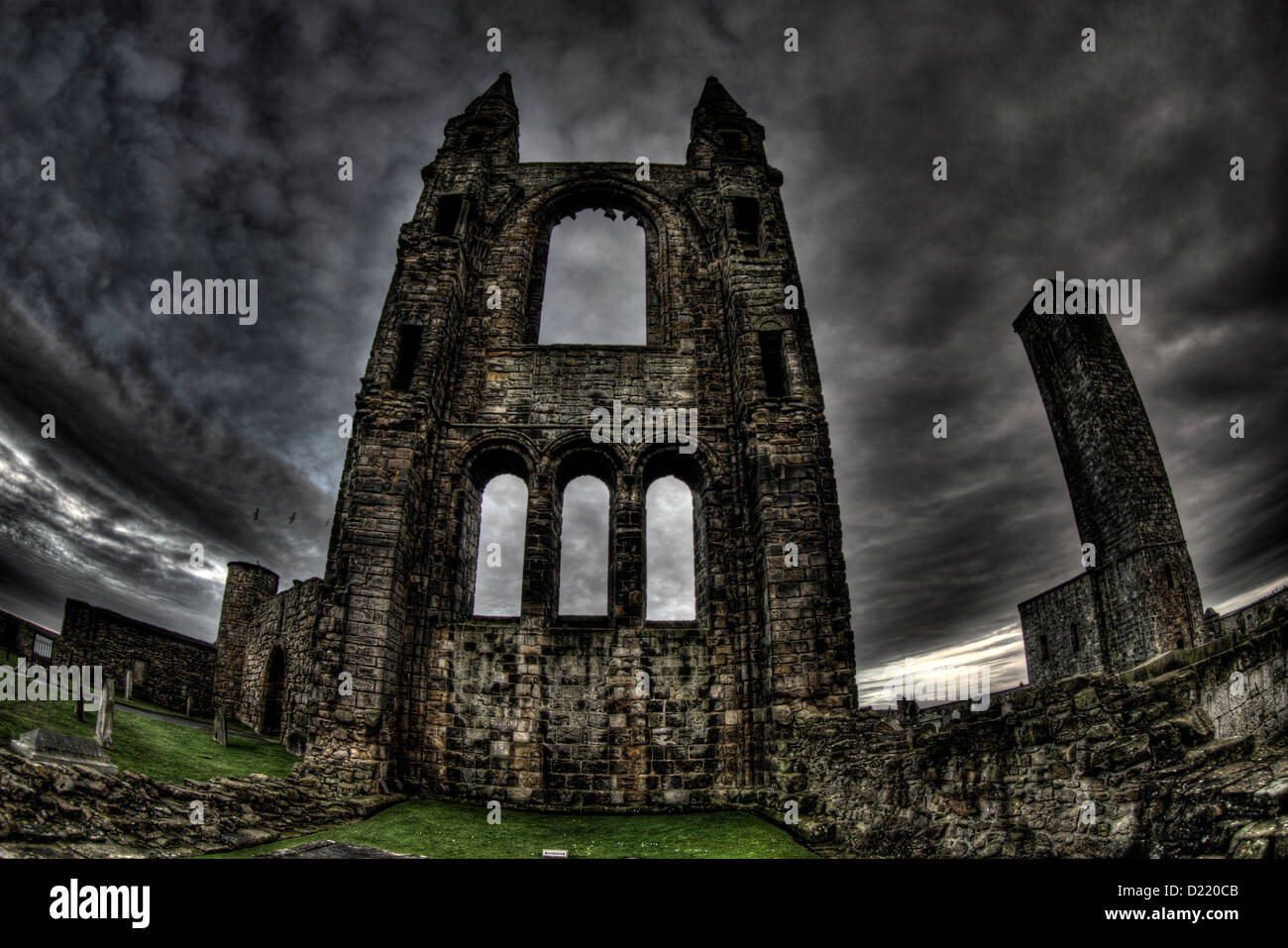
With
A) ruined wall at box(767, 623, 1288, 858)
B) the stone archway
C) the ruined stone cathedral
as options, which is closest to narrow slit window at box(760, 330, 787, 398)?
the ruined stone cathedral

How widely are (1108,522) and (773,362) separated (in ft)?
59.5

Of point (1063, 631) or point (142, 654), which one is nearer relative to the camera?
point (142, 654)

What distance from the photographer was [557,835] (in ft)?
27.5

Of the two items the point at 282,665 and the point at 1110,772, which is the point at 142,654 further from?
the point at 1110,772

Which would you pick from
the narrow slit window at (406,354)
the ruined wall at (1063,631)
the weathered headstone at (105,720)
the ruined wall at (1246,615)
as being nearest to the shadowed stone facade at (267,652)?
the weathered headstone at (105,720)

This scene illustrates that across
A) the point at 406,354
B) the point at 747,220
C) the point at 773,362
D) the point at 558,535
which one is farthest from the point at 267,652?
the point at 747,220

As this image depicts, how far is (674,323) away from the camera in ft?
46.6

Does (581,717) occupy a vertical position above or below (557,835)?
above

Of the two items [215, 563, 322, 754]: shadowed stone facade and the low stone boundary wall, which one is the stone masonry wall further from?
the low stone boundary wall

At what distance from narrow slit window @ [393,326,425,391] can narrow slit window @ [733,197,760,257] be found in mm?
7527

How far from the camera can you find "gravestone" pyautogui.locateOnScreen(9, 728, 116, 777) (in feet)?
20.1

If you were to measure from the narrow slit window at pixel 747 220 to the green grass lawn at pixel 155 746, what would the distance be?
14.0 metres

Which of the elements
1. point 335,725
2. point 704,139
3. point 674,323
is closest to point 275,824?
point 335,725
